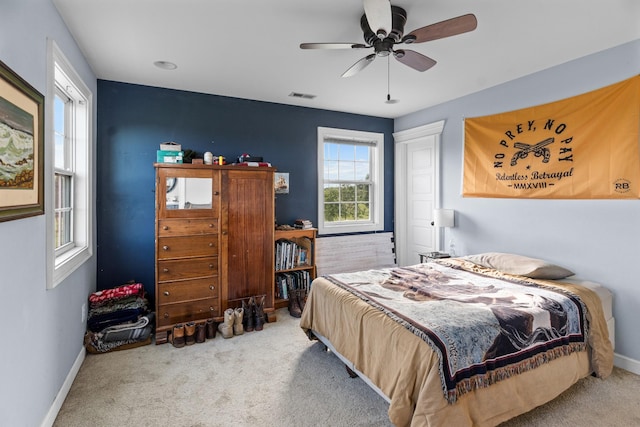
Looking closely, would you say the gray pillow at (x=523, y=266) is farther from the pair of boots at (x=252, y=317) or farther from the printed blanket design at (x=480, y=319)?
the pair of boots at (x=252, y=317)

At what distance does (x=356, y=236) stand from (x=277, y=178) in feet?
4.56

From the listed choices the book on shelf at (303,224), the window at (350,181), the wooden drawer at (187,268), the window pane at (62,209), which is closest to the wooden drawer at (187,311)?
the wooden drawer at (187,268)

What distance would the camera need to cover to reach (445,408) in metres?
1.59

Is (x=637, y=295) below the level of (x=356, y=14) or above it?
below

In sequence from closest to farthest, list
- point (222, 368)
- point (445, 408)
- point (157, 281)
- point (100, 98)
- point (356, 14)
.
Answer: point (445, 408), point (356, 14), point (222, 368), point (157, 281), point (100, 98)

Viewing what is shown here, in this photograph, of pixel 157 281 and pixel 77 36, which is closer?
pixel 77 36

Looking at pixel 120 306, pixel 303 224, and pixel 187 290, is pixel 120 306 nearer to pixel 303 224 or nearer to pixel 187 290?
pixel 187 290

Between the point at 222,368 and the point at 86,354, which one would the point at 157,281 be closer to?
the point at 86,354

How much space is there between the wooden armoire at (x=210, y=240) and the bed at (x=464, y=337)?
96 cm

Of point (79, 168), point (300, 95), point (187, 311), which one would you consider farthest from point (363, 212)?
point (79, 168)

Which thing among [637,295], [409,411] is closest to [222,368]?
[409,411]

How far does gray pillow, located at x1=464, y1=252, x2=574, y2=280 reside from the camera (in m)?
2.72

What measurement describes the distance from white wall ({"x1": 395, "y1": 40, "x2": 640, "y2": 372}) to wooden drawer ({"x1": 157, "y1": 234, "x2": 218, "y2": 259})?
2.86m

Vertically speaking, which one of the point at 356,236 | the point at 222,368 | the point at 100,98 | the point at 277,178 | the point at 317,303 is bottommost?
the point at 222,368
